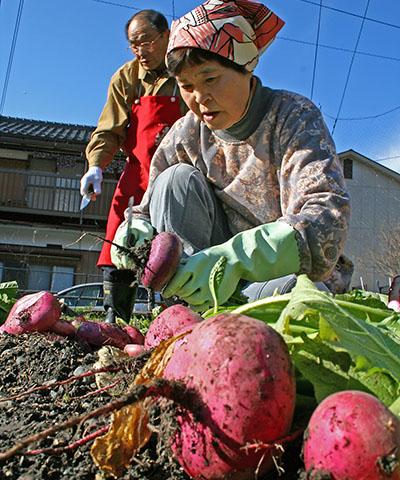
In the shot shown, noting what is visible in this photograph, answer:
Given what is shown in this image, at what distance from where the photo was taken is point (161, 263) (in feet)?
5.96

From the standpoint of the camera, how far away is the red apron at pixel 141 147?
157 inches

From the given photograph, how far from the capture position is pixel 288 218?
2064 mm

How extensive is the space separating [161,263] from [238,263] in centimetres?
24

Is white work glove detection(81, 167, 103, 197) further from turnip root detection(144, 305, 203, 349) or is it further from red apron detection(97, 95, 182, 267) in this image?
turnip root detection(144, 305, 203, 349)

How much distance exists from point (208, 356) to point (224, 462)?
0.15 meters

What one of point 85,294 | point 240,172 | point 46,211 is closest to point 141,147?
point 240,172

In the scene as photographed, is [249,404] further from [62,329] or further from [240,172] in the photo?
[240,172]

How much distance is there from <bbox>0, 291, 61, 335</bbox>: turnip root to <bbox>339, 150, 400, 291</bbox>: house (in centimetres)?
2665

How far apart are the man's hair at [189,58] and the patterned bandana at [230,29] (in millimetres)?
15

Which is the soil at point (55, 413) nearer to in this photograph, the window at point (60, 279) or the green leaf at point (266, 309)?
the green leaf at point (266, 309)

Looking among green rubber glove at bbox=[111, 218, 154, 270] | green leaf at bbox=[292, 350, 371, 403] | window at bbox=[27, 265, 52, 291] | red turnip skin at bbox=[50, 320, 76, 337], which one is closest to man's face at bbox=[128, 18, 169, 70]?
green rubber glove at bbox=[111, 218, 154, 270]

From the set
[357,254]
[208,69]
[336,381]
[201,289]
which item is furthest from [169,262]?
[357,254]

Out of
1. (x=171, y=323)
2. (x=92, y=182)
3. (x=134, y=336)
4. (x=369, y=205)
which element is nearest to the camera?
(x=171, y=323)

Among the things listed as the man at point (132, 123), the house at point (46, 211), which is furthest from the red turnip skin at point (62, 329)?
the house at point (46, 211)
